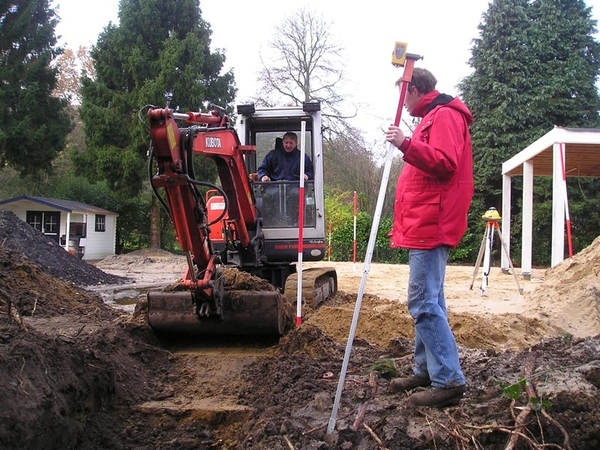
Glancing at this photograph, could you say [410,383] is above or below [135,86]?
below

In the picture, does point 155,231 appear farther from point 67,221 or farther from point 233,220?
point 233,220

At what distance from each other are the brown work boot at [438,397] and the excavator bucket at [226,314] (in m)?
2.10

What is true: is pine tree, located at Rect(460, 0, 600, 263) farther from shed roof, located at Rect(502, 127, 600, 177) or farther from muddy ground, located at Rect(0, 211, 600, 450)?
muddy ground, located at Rect(0, 211, 600, 450)

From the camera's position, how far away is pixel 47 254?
46.2 feet

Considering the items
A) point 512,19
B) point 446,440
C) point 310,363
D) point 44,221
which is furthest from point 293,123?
→ point 512,19

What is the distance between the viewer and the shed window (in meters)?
28.6

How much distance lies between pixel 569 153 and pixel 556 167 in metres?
1.93

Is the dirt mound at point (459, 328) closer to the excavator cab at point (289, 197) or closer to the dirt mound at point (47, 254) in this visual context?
the excavator cab at point (289, 197)

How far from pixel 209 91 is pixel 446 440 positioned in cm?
2686

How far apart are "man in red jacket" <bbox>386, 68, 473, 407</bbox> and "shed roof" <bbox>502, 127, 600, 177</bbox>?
34.9 ft

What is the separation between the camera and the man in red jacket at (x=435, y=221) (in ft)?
10.4

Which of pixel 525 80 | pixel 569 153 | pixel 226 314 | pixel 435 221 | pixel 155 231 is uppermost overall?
pixel 525 80

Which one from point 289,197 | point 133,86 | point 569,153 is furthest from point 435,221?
point 133,86

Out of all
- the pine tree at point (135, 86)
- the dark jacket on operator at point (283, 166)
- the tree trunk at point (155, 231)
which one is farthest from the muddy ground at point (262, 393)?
the tree trunk at point (155, 231)
